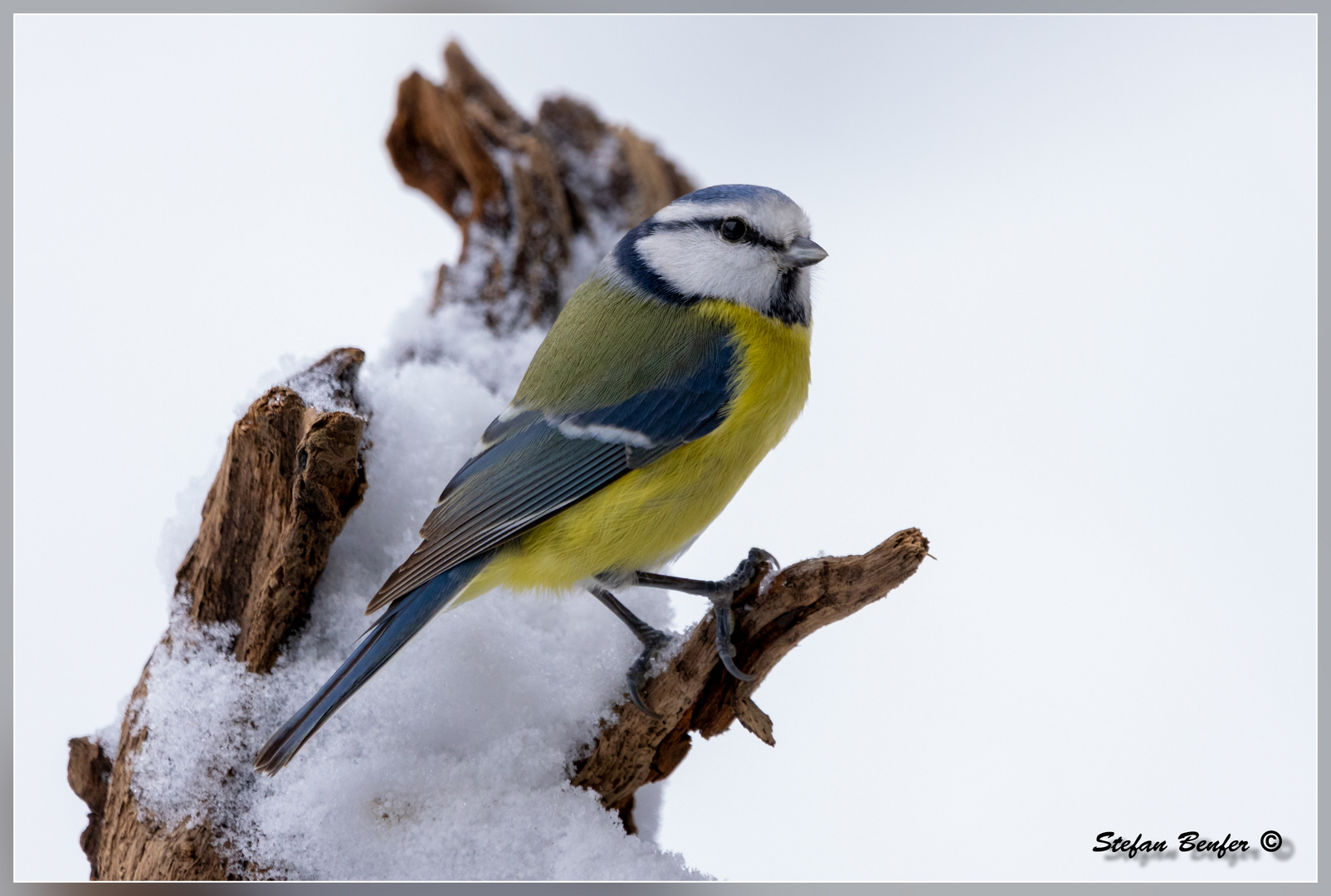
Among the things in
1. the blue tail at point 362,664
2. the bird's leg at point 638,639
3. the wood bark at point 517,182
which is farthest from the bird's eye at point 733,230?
the wood bark at point 517,182

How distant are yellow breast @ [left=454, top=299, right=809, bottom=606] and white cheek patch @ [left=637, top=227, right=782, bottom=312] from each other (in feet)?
0.33

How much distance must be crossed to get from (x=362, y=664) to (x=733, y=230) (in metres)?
1.04

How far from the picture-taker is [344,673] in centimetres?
173

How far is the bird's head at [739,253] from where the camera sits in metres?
2.05

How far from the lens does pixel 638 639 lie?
2104 mm

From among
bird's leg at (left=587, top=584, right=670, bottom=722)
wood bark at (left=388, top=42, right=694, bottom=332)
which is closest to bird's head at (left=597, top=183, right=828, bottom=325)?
bird's leg at (left=587, top=584, right=670, bottom=722)

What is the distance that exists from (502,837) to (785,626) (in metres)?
0.62

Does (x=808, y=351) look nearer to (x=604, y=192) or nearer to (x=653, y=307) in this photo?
(x=653, y=307)

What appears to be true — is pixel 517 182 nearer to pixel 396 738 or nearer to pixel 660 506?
pixel 660 506

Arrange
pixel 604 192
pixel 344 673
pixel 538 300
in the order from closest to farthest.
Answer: pixel 344 673, pixel 538 300, pixel 604 192

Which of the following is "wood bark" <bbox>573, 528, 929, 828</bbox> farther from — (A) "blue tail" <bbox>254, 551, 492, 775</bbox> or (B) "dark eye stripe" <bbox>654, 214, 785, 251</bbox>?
(B) "dark eye stripe" <bbox>654, 214, 785, 251</bbox>

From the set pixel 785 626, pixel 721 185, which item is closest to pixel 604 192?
pixel 721 185

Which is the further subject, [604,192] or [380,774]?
[604,192]

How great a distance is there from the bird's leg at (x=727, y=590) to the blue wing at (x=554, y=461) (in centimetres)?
24
